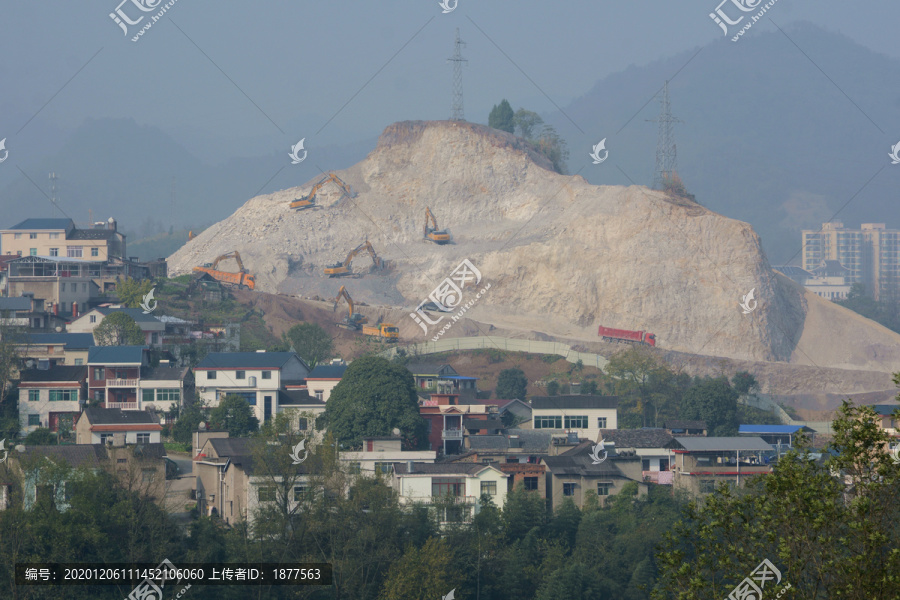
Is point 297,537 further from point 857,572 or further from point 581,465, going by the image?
point 857,572

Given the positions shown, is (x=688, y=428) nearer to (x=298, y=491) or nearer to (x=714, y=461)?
(x=714, y=461)

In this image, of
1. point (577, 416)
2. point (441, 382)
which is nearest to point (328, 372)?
point (441, 382)

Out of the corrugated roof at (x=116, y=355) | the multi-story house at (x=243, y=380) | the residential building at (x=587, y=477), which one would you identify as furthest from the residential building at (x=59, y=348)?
the residential building at (x=587, y=477)

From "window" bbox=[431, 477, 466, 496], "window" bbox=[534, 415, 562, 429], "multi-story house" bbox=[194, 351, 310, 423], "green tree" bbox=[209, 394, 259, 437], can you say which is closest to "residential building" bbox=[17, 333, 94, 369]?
"multi-story house" bbox=[194, 351, 310, 423]

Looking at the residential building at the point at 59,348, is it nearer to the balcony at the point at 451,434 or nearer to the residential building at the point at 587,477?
the balcony at the point at 451,434

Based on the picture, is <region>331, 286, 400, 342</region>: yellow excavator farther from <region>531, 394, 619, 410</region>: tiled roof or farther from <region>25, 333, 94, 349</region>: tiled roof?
<region>25, 333, 94, 349</region>: tiled roof
